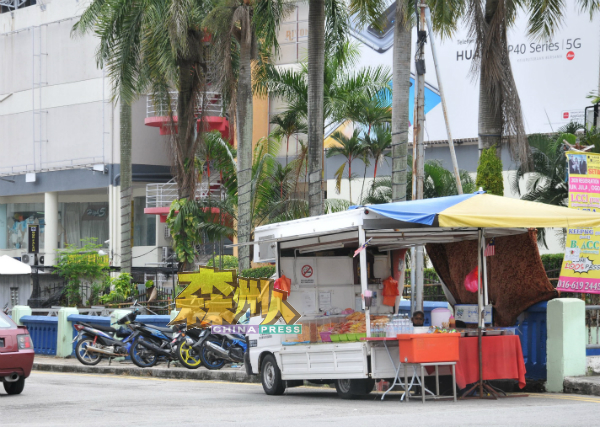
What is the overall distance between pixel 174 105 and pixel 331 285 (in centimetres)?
2130

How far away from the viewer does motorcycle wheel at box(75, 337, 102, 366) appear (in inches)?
804

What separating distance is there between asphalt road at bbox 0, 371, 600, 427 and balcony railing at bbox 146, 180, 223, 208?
2176 cm

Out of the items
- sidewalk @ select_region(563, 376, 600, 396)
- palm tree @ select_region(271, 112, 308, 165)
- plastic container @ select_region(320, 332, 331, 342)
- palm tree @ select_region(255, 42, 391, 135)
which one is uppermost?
palm tree @ select_region(255, 42, 391, 135)

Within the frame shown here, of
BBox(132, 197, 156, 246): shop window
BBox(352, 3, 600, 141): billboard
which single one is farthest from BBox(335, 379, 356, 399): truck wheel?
BBox(132, 197, 156, 246): shop window

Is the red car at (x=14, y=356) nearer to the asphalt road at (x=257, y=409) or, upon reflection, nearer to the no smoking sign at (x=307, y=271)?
the asphalt road at (x=257, y=409)

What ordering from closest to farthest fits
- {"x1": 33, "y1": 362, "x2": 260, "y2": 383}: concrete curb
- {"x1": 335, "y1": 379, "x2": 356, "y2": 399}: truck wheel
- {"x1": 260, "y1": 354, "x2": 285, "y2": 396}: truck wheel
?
{"x1": 335, "y1": 379, "x2": 356, "y2": 399}: truck wheel < {"x1": 260, "y1": 354, "x2": 285, "y2": 396}: truck wheel < {"x1": 33, "y1": 362, "x2": 260, "y2": 383}: concrete curb

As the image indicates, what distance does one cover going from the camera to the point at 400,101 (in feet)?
61.5

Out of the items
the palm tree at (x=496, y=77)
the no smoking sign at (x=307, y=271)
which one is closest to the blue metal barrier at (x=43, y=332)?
the no smoking sign at (x=307, y=271)

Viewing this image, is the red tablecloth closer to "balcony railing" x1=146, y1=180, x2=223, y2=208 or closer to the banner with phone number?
the banner with phone number

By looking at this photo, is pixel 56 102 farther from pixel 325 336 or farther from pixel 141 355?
pixel 325 336

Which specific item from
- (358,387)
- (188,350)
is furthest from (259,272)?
(358,387)

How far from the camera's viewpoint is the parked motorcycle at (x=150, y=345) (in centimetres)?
1923

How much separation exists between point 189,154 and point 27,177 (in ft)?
68.3

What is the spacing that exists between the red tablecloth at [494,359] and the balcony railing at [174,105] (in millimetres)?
17371
